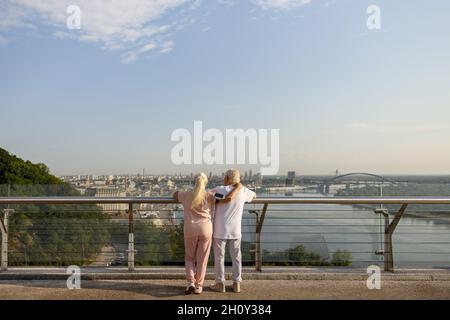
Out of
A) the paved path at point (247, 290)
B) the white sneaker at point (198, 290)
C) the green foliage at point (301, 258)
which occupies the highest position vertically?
the green foliage at point (301, 258)

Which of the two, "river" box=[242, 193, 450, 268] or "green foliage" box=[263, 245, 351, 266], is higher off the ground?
"river" box=[242, 193, 450, 268]

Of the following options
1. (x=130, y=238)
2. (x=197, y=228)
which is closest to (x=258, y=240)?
(x=197, y=228)

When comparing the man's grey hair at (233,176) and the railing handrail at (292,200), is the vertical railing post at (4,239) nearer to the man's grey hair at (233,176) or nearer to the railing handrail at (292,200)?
the railing handrail at (292,200)

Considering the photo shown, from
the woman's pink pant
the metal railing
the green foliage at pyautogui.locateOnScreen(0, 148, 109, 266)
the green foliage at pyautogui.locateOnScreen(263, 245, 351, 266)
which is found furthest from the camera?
the green foliage at pyautogui.locateOnScreen(0, 148, 109, 266)

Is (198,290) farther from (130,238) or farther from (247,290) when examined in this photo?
(130,238)

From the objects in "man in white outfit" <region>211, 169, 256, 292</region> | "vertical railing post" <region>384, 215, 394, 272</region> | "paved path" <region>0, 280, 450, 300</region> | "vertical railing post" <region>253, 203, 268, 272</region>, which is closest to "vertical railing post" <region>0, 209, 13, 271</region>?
"paved path" <region>0, 280, 450, 300</region>

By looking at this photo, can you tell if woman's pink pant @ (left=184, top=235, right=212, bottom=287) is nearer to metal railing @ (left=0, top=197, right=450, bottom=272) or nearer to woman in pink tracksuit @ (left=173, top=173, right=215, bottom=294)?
woman in pink tracksuit @ (left=173, top=173, right=215, bottom=294)

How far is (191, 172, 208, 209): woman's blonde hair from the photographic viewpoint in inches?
191

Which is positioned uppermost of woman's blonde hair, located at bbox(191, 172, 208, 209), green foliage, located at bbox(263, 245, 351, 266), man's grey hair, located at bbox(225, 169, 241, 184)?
man's grey hair, located at bbox(225, 169, 241, 184)

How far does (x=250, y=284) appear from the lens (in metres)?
5.30

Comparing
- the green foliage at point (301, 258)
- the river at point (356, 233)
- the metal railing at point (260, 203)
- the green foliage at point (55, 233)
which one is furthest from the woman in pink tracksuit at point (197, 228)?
the green foliage at point (55, 233)

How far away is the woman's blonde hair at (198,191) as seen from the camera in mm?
4840

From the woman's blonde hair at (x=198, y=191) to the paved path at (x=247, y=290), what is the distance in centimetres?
109
